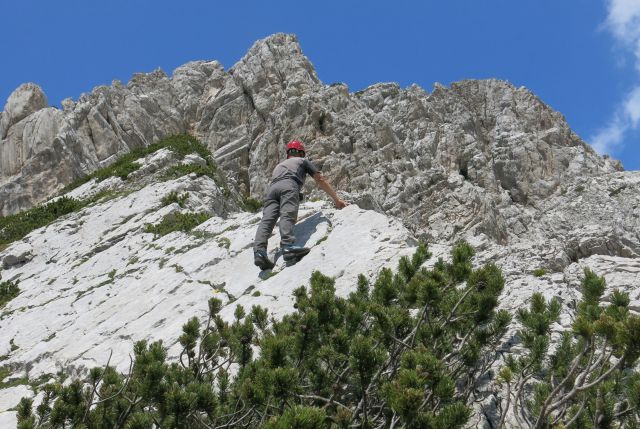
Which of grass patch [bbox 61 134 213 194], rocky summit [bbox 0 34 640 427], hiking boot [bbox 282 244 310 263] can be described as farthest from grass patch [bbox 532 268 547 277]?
grass patch [bbox 61 134 213 194]

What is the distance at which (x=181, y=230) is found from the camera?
15.4m

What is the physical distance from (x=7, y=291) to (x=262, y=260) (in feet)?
28.3

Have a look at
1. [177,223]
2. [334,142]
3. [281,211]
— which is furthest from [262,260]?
[334,142]

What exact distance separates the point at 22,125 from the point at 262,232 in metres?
32.8

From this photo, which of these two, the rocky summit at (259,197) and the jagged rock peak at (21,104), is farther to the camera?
the jagged rock peak at (21,104)

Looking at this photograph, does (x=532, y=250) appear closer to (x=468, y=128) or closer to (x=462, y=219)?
(x=462, y=219)

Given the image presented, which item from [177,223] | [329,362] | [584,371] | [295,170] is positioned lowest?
[329,362]

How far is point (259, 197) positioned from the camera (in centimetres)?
2803

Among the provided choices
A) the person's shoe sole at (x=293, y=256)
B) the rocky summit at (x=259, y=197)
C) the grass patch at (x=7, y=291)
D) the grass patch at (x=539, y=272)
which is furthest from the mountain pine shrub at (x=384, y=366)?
the grass patch at (x=7, y=291)

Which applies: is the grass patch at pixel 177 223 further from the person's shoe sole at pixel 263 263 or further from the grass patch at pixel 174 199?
the person's shoe sole at pixel 263 263

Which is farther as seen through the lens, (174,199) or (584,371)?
(174,199)

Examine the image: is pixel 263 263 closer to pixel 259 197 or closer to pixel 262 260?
pixel 262 260

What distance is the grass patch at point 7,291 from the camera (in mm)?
14688

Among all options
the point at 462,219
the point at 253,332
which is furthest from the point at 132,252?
the point at 462,219
